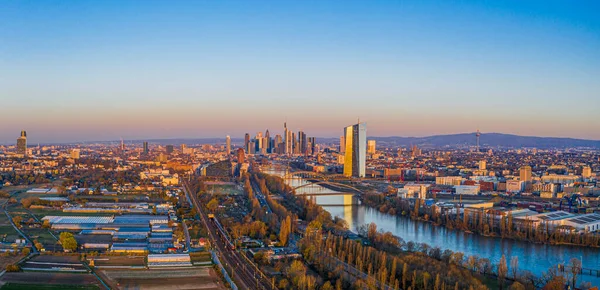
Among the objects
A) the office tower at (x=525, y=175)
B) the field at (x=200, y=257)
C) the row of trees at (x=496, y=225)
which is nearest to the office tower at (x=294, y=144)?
the office tower at (x=525, y=175)

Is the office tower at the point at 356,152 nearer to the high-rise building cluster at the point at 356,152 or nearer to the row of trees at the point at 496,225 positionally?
the high-rise building cluster at the point at 356,152

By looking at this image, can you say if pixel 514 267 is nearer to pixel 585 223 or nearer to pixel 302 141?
pixel 585 223

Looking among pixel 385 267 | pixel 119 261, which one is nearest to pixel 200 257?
pixel 119 261

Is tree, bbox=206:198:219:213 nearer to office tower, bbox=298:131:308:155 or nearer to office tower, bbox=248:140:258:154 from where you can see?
office tower, bbox=248:140:258:154

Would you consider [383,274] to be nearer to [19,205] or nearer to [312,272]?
[312,272]

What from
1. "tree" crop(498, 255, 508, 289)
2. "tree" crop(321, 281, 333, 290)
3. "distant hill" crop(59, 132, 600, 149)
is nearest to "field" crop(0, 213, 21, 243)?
"tree" crop(321, 281, 333, 290)

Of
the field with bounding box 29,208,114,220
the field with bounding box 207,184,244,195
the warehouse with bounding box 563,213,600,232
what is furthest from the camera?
the field with bounding box 207,184,244,195
